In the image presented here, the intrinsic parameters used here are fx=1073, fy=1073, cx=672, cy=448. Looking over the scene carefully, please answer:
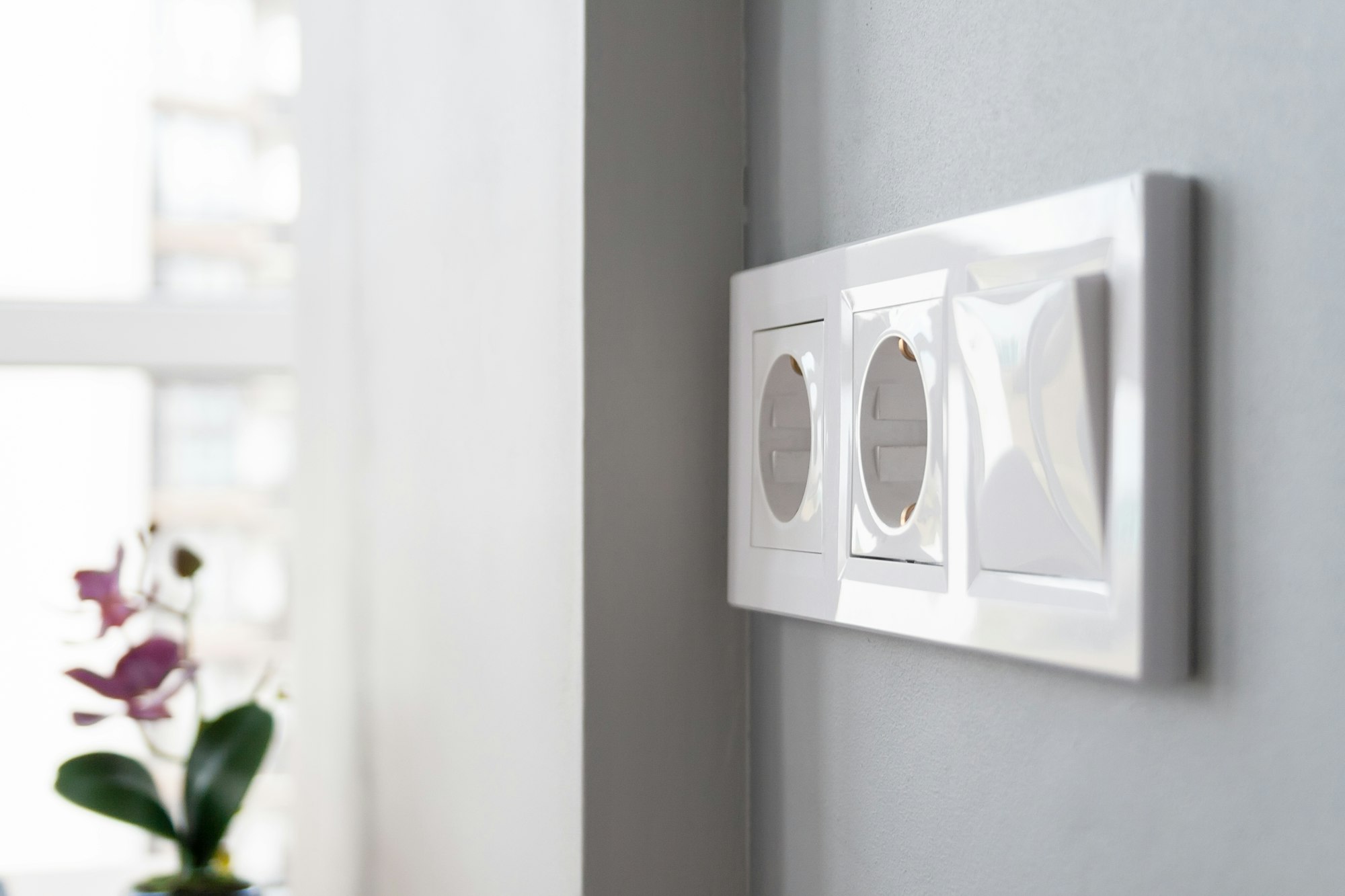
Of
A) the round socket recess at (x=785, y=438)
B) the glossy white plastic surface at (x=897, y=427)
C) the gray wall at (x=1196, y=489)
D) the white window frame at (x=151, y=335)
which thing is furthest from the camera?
the white window frame at (x=151, y=335)

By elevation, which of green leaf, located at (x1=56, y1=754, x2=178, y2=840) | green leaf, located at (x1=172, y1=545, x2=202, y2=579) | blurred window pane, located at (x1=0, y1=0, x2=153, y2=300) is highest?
blurred window pane, located at (x1=0, y1=0, x2=153, y2=300)

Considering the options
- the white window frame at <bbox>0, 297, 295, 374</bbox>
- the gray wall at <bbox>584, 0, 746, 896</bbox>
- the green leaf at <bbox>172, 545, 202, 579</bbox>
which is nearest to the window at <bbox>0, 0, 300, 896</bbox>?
the white window frame at <bbox>0, 297, 295, 374</bbox>

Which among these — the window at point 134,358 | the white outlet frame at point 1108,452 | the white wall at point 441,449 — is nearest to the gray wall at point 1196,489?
the white outlet frame at point 1108,452

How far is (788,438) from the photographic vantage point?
49 cm

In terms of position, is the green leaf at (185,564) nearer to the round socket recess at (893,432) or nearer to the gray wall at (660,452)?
the gray wall at (660,452)

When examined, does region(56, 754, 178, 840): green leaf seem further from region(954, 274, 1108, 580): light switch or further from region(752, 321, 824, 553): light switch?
region(954, 274, 1108, 580): light switch

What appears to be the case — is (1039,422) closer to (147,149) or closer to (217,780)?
(217,780)

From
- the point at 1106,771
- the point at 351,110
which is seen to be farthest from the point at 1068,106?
the point at 351,110

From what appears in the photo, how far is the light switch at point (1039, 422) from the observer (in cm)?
30

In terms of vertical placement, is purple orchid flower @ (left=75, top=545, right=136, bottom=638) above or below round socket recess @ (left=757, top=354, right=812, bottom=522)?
below

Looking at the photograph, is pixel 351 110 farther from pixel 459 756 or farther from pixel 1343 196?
pixel 1343 196

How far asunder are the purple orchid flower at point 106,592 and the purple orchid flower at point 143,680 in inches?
1.6

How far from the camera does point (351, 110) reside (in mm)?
911

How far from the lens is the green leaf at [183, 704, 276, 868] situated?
96cm
